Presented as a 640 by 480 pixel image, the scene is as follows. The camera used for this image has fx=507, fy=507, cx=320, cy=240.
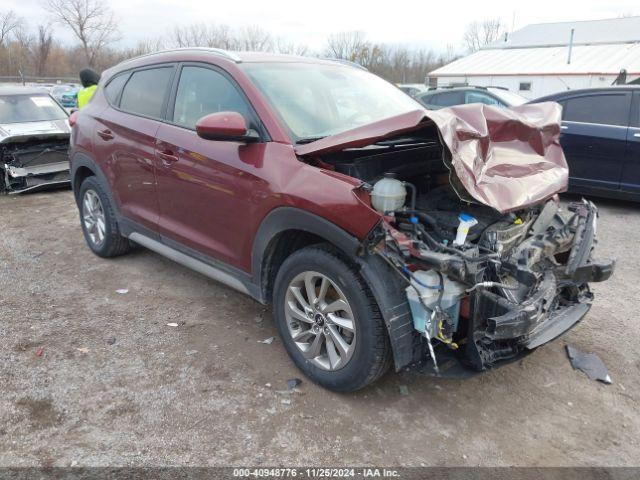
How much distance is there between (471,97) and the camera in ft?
35.5

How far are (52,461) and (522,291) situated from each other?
8.04 ft

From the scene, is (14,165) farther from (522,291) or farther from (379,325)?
(522,291)

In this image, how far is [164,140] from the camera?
12.1 feet

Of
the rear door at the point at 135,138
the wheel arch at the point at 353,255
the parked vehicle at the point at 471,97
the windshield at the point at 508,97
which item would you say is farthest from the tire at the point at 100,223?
the windshield at the point at 508,97

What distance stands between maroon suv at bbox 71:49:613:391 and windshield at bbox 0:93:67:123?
17.7 ft

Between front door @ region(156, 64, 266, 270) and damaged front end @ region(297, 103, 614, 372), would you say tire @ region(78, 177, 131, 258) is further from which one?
damaged front end @ region(297, 103, 614, 372)

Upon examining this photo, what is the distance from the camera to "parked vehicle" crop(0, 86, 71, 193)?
774 centimetres

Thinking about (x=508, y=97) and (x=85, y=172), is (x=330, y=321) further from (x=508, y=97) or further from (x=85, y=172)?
(x=508, y=97)

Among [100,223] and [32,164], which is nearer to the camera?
[100,223]

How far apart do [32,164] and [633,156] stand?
28.2 ft

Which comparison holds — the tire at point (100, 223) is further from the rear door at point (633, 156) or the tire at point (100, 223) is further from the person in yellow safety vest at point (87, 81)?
the rear door at point (633, 156)

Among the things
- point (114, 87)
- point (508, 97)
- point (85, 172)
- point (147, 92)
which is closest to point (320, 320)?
point (147, 92)

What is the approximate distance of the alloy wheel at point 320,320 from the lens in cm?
277

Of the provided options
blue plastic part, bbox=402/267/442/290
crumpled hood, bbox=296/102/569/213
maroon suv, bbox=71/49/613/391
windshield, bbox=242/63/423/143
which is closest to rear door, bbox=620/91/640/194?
maroon suv, bbox=71/49/613/391
